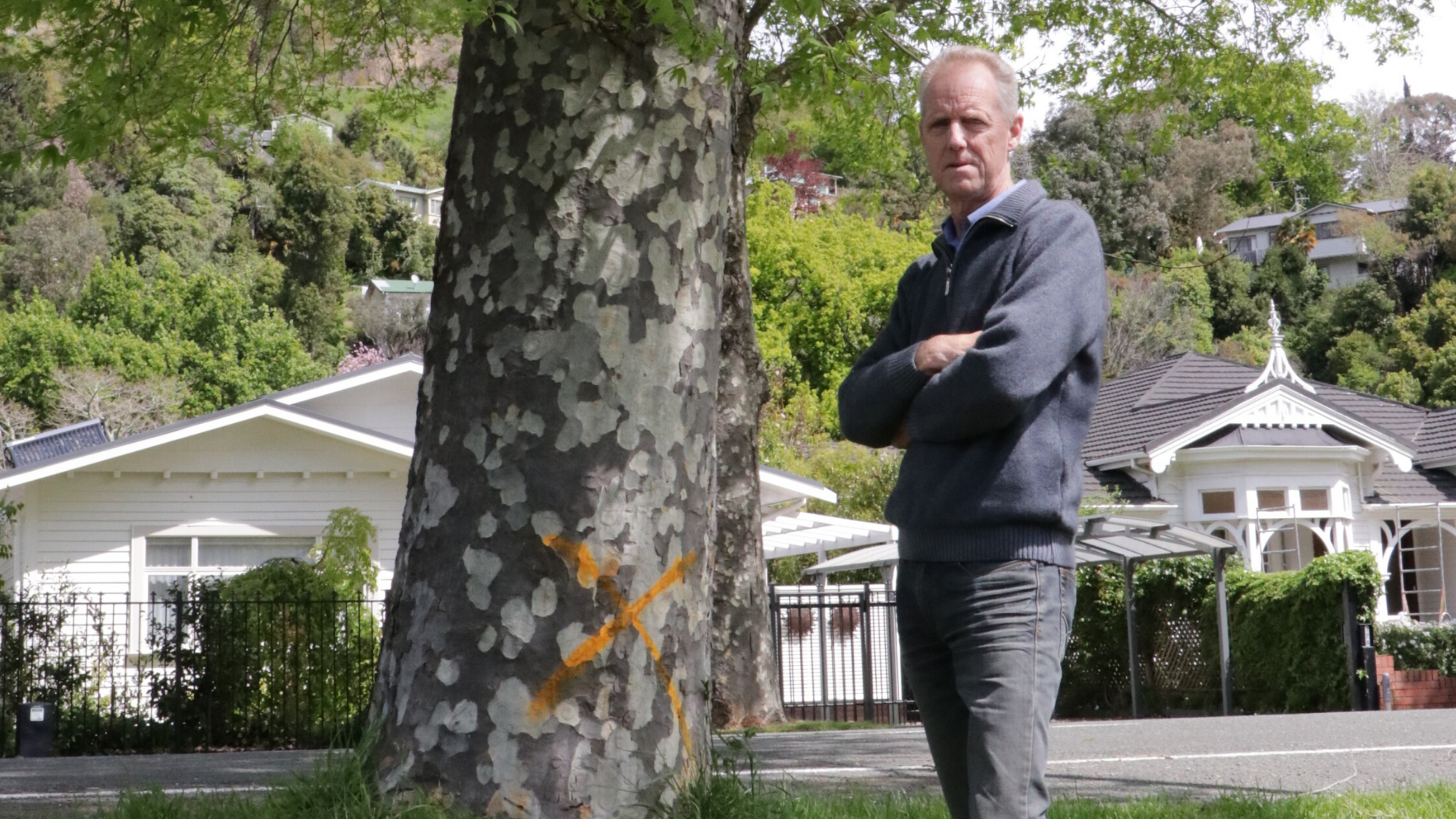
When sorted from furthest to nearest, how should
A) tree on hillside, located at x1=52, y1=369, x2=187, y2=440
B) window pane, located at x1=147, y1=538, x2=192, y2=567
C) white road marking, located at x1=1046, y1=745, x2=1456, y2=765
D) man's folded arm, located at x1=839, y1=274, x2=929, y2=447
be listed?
tree on hillside, located at x1=52, y1=369, x2=187, y2=440
window pane, located at x1=147, y1=538, x2=192, y2=567
white road marking, located at x1=1046, y1=745, x2=1456, y2=765
man's folded arm, located at x1=839, y1=274, x2=929, y2=447

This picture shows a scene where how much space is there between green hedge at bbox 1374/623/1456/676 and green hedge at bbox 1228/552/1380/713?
1.72 meters

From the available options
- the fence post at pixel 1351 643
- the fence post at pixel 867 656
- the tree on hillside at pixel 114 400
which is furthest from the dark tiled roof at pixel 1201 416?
the tree on hillside at pixel 114 400

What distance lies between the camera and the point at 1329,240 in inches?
3307

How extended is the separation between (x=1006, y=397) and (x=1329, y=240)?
292 feet

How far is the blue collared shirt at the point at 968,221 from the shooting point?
3.04 m

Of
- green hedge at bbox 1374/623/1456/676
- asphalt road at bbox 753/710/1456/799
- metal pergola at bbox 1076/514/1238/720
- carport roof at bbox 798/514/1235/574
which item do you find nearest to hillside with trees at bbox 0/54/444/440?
carport roof at bbox 798/514/1235/574

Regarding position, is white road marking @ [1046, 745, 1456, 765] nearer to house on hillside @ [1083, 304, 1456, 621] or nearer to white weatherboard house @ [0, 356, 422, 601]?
white weatherboard house @ [0, 356, 422, 601]

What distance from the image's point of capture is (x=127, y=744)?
14.1m

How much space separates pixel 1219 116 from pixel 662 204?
12830 millimetres

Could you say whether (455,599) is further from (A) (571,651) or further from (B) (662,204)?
(B) (662,204)

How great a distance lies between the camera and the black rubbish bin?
43.9 feet

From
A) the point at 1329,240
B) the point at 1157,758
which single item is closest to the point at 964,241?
the point at 1157,758

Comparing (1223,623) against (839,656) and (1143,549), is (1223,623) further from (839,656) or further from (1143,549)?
(839,656)

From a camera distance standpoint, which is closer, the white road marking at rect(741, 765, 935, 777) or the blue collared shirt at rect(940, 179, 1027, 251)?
the blue collared shirt at rect(940, 179, 1027, 251)
